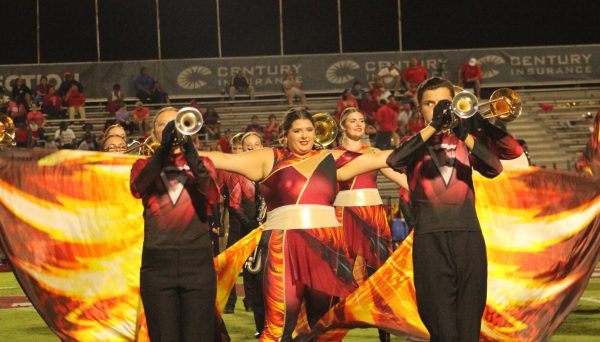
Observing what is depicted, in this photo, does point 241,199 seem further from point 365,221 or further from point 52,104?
point 52,104

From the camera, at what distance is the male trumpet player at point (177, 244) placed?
6520mm

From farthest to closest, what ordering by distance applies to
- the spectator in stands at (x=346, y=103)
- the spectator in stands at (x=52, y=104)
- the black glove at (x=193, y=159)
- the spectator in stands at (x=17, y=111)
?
the spectator in stands at (x=52, y=104)
the spectator in stands at (x=346, y=103)
the spectator in stands at (x=17, y=111)
the black glove at (x=193, y=159)

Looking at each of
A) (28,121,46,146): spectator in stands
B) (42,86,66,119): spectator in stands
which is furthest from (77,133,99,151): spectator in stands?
(42,86,66,119): spectator in stands

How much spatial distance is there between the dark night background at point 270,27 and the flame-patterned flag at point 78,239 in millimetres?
25360

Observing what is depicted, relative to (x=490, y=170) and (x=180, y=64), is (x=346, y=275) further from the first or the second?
(x=180, y=64)

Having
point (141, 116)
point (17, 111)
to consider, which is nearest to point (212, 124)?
point (141, 116)

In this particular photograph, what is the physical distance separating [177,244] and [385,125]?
684 inches

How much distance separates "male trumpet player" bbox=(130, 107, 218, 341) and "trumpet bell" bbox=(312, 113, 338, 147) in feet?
9.51

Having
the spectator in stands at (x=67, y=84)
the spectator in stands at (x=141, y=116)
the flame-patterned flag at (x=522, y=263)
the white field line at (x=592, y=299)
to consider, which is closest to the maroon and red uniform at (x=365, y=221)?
the flame-patterned flag at (x=522, y=263)

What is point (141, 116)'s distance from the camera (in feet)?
82.2

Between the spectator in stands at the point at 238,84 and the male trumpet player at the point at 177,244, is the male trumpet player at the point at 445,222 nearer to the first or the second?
the male trumpet player at the point at 177,244

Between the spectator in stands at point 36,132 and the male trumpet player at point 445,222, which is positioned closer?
the male trumpet player at point 445,222

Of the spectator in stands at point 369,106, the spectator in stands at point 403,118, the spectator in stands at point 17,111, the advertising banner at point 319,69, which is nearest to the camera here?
the spectator in stands at point 17,111

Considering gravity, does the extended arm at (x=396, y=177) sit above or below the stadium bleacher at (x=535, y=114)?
below
